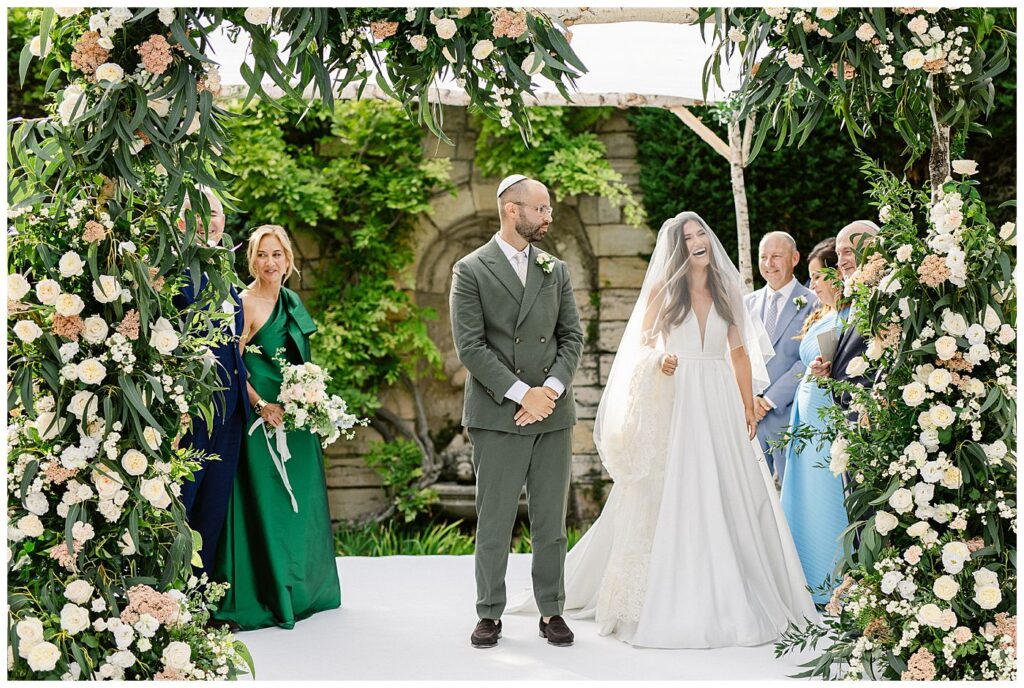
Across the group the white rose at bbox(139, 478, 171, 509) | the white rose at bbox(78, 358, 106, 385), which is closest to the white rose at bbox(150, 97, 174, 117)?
the white rose at bbox(78, 358, 106, 385)

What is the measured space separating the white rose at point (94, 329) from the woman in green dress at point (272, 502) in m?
1.62

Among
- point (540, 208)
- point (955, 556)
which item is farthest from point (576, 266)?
point (955, 556)

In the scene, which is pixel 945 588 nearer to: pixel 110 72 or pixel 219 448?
pixel 110 72

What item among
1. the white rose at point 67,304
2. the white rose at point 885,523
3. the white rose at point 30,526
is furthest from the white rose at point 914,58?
the white rose at point 30,526

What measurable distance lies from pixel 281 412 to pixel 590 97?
2584 mm

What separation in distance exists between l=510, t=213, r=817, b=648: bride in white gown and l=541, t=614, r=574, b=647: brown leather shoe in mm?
187

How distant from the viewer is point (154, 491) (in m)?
2.79

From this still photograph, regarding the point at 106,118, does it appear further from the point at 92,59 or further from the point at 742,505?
the point at 742,505

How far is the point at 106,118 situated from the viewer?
276 cm

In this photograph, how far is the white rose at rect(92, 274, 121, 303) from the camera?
2.78 m

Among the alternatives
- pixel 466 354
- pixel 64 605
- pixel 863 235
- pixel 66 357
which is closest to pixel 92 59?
pixel 66 357

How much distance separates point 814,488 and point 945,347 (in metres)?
1.97

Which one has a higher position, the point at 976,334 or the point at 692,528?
the point at 976,334

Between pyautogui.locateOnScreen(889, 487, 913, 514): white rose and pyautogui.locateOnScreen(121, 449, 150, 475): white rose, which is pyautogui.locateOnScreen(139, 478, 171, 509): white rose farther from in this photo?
pyautogui.locateOnScreen(889, 487, 913, 514): white rose
